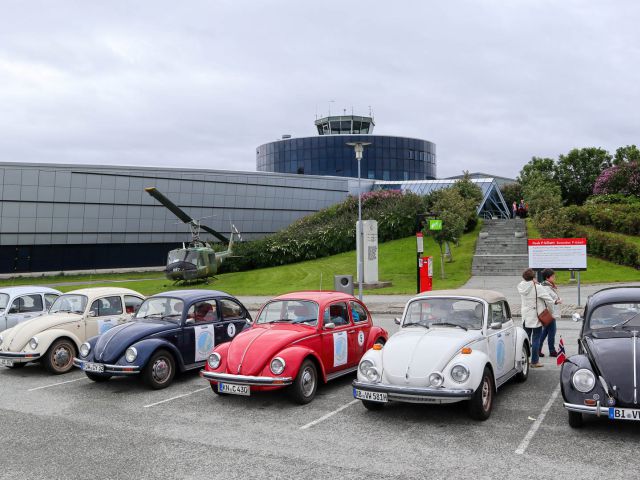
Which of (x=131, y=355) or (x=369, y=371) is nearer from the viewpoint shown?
(x=369, y=371)

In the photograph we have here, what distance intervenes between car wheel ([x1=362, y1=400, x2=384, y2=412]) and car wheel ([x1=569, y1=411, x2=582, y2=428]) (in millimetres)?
2469

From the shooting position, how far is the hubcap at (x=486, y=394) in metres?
7.57

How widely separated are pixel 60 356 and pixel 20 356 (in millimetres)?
766

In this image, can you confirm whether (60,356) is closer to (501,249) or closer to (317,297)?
(317,297)

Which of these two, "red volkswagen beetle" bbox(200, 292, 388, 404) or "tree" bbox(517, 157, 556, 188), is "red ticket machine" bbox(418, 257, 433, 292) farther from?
"tree" bbox(517, 157, 556, 188)

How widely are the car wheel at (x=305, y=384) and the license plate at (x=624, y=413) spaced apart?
163 inches

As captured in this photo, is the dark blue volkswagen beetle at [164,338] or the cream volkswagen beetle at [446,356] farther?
the dark blue volkswagen beetle at [164,338]

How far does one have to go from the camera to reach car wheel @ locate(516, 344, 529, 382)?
376 inches

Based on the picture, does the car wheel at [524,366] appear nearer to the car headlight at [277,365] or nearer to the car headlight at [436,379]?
the car headlight at [436,379]

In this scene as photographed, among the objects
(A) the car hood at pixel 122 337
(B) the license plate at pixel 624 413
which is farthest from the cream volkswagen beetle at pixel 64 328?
(B) the license plate at pixel 624 413

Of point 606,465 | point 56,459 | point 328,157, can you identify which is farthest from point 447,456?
point 328,157

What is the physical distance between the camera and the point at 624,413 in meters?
6.33

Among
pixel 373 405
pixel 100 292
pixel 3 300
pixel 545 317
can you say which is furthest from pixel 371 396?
pixel 3 300

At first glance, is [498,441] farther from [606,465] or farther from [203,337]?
[203,337]
